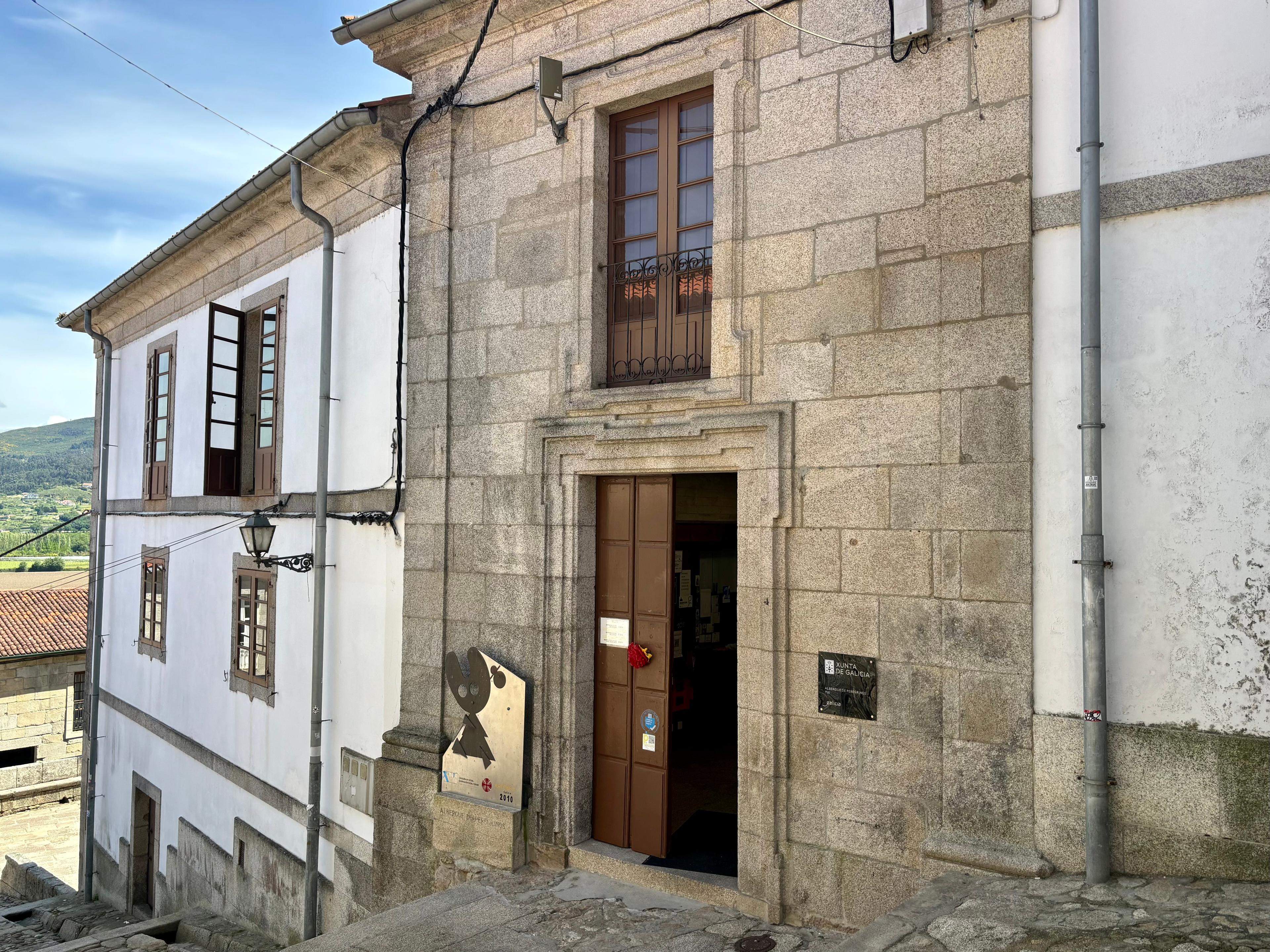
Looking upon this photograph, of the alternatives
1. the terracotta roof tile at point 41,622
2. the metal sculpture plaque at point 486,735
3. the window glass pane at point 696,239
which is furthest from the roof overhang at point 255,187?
the terracotta roof tile at point 41,622

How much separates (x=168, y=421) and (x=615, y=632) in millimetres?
8963

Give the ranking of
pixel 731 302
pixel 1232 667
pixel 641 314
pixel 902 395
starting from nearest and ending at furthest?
pixel 1232 667, pixel 902 395, pixel 731 302, pixel 641 314

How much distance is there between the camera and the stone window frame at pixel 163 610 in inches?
477

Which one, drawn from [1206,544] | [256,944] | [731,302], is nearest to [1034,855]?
[1206,544]

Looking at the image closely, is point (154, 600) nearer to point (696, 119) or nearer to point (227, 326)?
point (227, 326)

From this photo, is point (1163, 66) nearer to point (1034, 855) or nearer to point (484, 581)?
point (1034, 855)

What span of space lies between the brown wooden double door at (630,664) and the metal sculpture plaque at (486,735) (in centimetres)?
55

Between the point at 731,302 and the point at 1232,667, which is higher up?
the point at 731,302

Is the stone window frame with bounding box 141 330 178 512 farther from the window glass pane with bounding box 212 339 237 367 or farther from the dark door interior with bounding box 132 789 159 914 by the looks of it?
the dark door interior with bounding box 132 789 159 914

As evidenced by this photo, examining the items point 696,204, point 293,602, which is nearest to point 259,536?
point 293,602

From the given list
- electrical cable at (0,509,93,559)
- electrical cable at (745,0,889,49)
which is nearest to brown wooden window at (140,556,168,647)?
electrical cable at (0,509,93,559)

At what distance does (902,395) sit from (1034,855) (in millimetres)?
2362

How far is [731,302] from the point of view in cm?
561

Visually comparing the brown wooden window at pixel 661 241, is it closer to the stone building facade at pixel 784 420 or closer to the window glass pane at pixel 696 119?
the window glass pane at pixel 696 119
